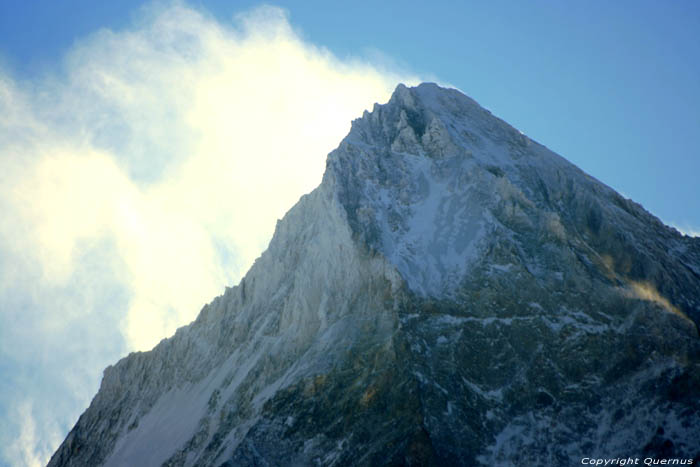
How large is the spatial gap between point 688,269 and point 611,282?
1255 centimetres

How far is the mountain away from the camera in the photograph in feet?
158

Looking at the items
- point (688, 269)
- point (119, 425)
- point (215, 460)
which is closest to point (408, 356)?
point (215, 460)

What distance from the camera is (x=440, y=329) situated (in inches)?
2168

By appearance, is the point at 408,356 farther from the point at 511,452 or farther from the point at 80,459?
the point at 80,459

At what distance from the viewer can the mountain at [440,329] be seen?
4819 cm

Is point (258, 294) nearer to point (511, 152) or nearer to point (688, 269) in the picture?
point (511, 152)

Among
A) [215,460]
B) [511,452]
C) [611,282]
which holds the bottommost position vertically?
[511,452]

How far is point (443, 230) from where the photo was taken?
65688mm

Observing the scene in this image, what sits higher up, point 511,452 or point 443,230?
point 443,230

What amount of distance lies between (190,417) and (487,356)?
29.4 metres

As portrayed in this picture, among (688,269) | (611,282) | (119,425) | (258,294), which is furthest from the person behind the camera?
(119,425)

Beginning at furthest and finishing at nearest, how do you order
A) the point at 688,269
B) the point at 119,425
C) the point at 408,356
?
the point at 119,425 → the point at 688,269 → the point at 408,356

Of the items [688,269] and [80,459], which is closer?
[688,269]

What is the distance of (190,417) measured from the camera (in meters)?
66.3
